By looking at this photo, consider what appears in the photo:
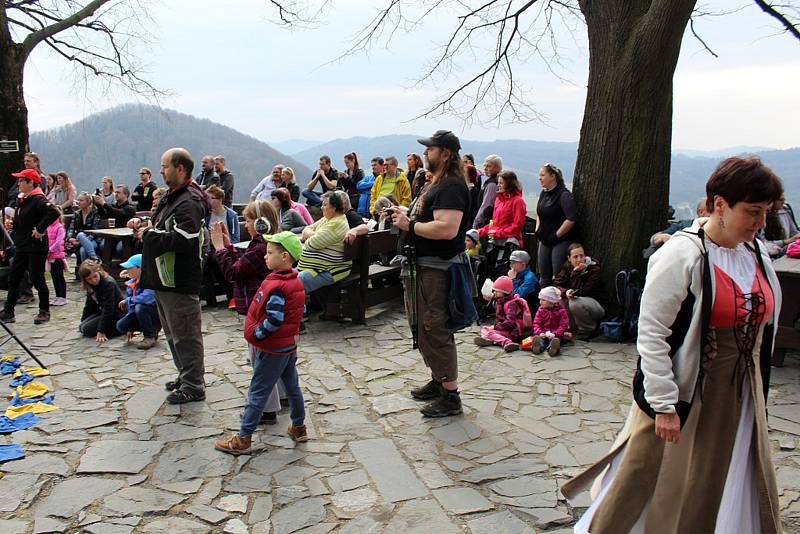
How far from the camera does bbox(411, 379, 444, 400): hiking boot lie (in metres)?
5.68

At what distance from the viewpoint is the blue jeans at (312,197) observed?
13438 millimetres

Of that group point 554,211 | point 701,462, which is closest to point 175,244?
point 701,462

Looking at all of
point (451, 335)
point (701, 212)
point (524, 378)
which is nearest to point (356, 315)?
point (524, 378)

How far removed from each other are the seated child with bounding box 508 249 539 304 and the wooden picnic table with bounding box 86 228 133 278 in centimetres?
614

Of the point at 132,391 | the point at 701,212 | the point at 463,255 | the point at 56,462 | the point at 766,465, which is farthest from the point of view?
the point at 701,212

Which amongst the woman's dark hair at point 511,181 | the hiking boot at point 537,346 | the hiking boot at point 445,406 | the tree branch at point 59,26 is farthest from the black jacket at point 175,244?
the tree branch at point 59,26

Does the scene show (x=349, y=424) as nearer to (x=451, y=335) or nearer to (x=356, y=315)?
(x=451, y=335)

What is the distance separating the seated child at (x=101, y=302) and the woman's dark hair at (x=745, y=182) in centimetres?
666

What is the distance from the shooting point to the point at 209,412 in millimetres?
5430

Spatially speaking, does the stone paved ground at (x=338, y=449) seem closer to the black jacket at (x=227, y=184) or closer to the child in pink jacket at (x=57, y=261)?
the child in pink jacket at (x=57, y=261)

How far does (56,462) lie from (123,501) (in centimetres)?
82

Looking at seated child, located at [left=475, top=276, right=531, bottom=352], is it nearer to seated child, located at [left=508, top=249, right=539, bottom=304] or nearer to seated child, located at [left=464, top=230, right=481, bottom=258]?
seated child, located at [left=508, top=249, right=539, bottom=304]

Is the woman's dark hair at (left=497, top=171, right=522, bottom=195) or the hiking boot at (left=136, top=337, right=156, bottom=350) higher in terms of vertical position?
the woman's dark hair at (left=497, top=171, right=522, bottom=195)

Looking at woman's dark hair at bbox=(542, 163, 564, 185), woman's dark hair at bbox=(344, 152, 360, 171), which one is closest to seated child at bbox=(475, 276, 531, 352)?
woman's dark hair at bbox=(542, 163, 564, 185)
